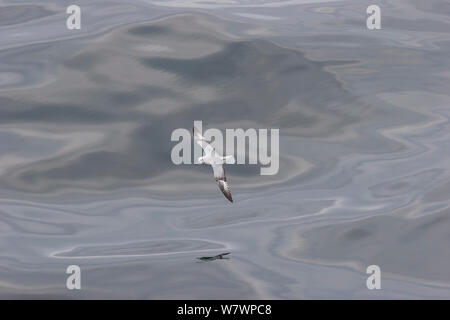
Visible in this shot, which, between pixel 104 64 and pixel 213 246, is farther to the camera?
pixel 104 64

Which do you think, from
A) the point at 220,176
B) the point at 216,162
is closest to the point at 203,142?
the point at 216,162

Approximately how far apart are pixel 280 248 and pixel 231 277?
58.5 inches

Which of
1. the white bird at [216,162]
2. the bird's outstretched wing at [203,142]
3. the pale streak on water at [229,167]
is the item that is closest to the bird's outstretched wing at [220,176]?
the white bird at [216,162]

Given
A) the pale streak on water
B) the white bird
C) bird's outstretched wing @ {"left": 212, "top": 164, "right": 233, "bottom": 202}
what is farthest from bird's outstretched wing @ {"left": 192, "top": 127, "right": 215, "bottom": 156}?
the pale streak on water

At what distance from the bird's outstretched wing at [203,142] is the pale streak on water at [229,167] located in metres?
0.58

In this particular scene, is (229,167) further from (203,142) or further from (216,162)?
(216,162)

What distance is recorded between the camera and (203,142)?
17641 millimetres

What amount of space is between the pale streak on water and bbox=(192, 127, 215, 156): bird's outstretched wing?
58 centimetres

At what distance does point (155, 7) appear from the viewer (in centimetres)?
2362

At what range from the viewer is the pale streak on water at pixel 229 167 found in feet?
51.3

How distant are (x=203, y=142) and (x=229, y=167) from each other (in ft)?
3.34

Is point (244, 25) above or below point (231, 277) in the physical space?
above
